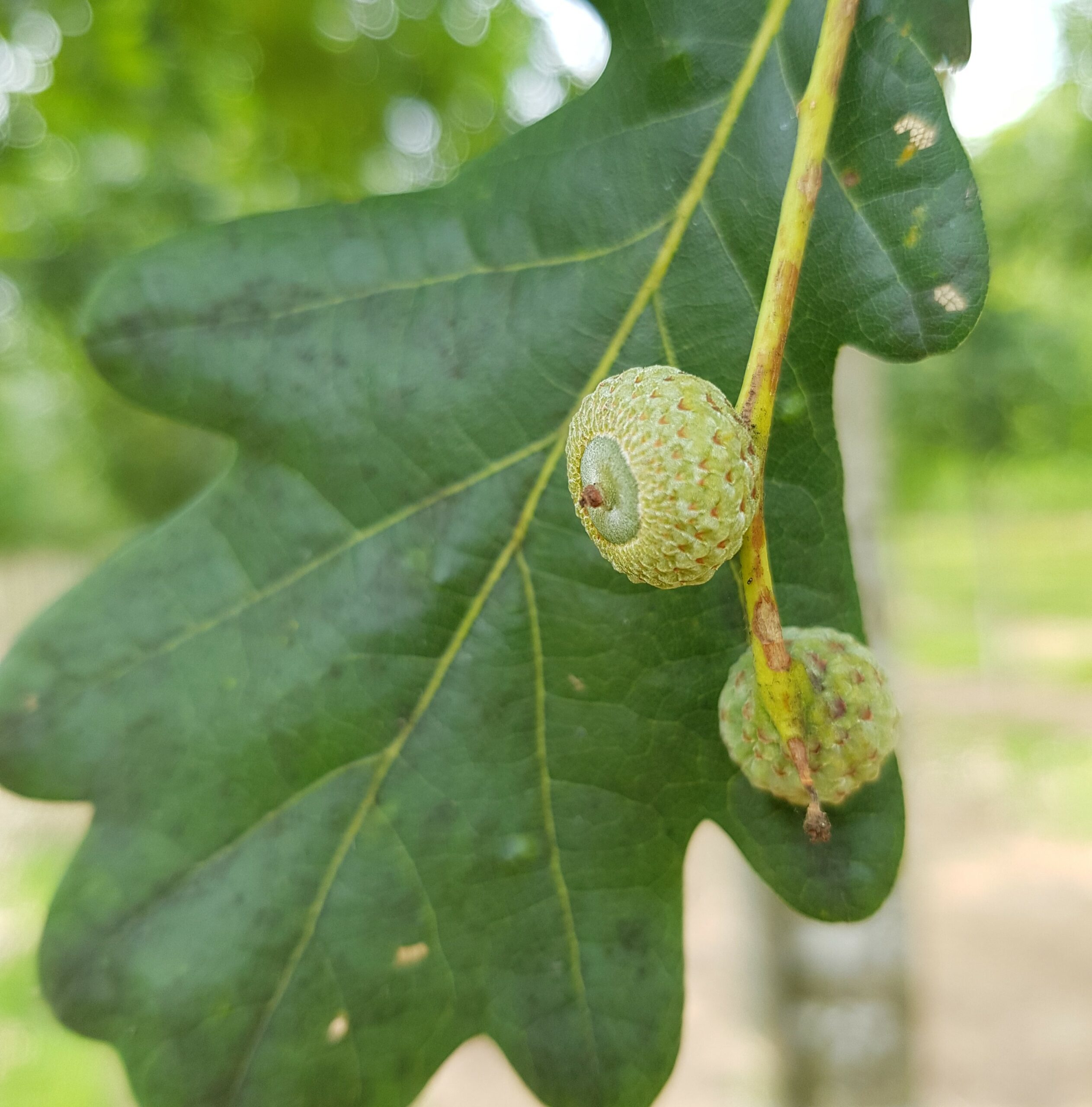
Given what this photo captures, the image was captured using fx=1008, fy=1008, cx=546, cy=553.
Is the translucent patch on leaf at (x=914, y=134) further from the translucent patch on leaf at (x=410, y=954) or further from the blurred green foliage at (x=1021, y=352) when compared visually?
the blurred green foliage at (x=1021, y=352)

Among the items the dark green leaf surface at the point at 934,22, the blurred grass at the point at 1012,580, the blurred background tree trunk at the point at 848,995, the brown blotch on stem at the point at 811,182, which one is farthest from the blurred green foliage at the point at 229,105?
the blurred grass at the point at 1012,580

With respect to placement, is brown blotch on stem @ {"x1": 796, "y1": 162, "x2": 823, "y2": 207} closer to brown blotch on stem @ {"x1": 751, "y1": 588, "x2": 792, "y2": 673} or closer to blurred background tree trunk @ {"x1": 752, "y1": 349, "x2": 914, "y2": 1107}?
brown blotch on stem @ {"x1": 751, "y1": 588, "x2": 792, "y2": 673}

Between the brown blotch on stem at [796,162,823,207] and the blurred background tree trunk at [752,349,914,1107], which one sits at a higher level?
the brown blotch on stem at [796,162,823,207]

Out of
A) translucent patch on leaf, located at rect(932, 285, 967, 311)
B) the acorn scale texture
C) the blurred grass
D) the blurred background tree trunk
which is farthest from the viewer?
the blurred grass

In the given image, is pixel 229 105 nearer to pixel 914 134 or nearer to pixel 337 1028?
pixel 914 134

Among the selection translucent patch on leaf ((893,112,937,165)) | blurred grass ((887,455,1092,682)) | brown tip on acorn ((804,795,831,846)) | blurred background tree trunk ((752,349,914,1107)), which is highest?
translucent patch on leaf ((893,112,937,165))

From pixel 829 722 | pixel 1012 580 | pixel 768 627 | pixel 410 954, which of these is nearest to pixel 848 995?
pixel 410 954


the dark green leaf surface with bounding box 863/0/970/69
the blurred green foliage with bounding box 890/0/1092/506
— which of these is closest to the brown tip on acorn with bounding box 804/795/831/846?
the dark green leaf surface with bounding box 863/0/970/69

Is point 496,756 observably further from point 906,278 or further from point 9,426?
point 9,426
